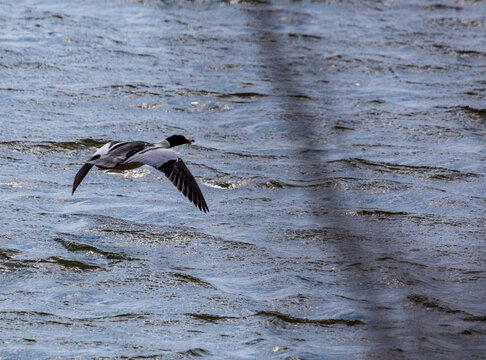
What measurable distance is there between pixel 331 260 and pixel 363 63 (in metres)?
5.48

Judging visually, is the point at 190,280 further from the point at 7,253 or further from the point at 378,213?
the point at 378,213

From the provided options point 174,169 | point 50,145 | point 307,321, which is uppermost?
point 174,169

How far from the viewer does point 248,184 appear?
8.82m

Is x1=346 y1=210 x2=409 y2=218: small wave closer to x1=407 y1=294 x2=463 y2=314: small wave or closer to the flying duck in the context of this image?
the flying duck

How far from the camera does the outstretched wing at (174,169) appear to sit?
731 cm

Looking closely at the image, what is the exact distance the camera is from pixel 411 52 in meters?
12.9

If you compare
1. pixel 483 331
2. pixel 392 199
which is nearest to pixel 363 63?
pixel 392 199

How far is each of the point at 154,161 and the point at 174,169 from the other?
0.56 feet

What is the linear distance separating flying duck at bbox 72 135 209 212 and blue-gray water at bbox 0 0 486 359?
437mm

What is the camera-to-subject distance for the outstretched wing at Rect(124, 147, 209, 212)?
288 inches

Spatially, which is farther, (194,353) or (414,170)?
(414,170)

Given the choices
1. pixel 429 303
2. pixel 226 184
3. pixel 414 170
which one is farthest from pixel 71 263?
pixel 414 170

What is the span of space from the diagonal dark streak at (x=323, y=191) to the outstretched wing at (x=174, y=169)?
3.59 ft

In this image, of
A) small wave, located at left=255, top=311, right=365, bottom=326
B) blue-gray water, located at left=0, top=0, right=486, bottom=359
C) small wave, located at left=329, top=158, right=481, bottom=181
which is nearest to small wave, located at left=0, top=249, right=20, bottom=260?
blue-gray water, located at left=0, top=0, right=486, bottom=359
